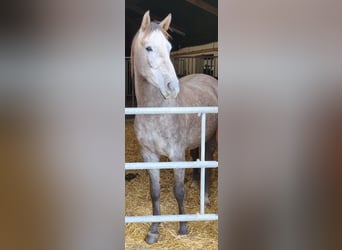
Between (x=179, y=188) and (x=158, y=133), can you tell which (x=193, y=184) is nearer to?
(x=179, y=188)

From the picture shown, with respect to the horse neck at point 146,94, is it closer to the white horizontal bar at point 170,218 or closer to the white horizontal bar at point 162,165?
the white horizontal bar at point 162,165

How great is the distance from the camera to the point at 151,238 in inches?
54.9

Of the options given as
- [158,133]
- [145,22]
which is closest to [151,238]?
[158,133]

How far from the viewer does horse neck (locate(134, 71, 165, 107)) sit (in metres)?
1.55

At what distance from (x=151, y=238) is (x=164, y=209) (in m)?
0.36

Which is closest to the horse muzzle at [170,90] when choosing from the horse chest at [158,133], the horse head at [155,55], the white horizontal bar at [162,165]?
the horse head at [155,55]

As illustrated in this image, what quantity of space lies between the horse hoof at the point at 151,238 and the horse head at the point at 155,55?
52cm

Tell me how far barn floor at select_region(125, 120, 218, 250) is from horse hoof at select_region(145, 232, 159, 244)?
0.05 feet
